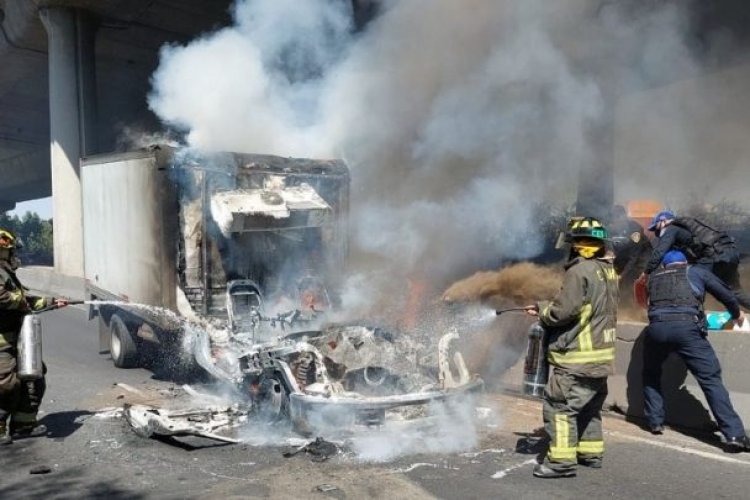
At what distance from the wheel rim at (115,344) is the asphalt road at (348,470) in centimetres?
259

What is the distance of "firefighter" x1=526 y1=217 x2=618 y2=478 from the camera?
4.27 metres

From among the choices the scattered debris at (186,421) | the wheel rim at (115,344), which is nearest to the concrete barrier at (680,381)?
the scattered debris at (186,421)

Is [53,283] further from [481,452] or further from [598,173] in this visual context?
[481,452]

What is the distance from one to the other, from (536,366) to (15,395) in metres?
4.10

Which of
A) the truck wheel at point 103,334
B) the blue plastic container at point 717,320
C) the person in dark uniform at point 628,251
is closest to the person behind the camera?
the blue plastic container at point 717,320

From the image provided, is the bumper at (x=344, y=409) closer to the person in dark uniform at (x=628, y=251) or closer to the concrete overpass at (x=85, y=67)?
the person in dark uniform at (x=628, y=251)

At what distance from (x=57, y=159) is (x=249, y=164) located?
12970mm

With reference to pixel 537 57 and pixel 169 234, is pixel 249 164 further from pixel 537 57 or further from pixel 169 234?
pixel 537 57

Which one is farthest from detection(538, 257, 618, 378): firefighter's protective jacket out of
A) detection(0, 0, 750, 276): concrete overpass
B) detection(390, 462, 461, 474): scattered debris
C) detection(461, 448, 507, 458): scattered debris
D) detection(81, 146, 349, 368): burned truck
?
detection(0, 0, 750, 276): concrete overpass

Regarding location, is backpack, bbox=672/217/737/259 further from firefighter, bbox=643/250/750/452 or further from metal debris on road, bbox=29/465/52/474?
metal debris on road, bbox=29/465/52/474

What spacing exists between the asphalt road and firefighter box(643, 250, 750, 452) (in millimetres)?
232

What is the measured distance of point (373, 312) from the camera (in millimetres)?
7461

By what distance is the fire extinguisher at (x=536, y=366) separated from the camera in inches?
191

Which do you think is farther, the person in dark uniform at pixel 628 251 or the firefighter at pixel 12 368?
the person in dark uniform at pixel 628 251
